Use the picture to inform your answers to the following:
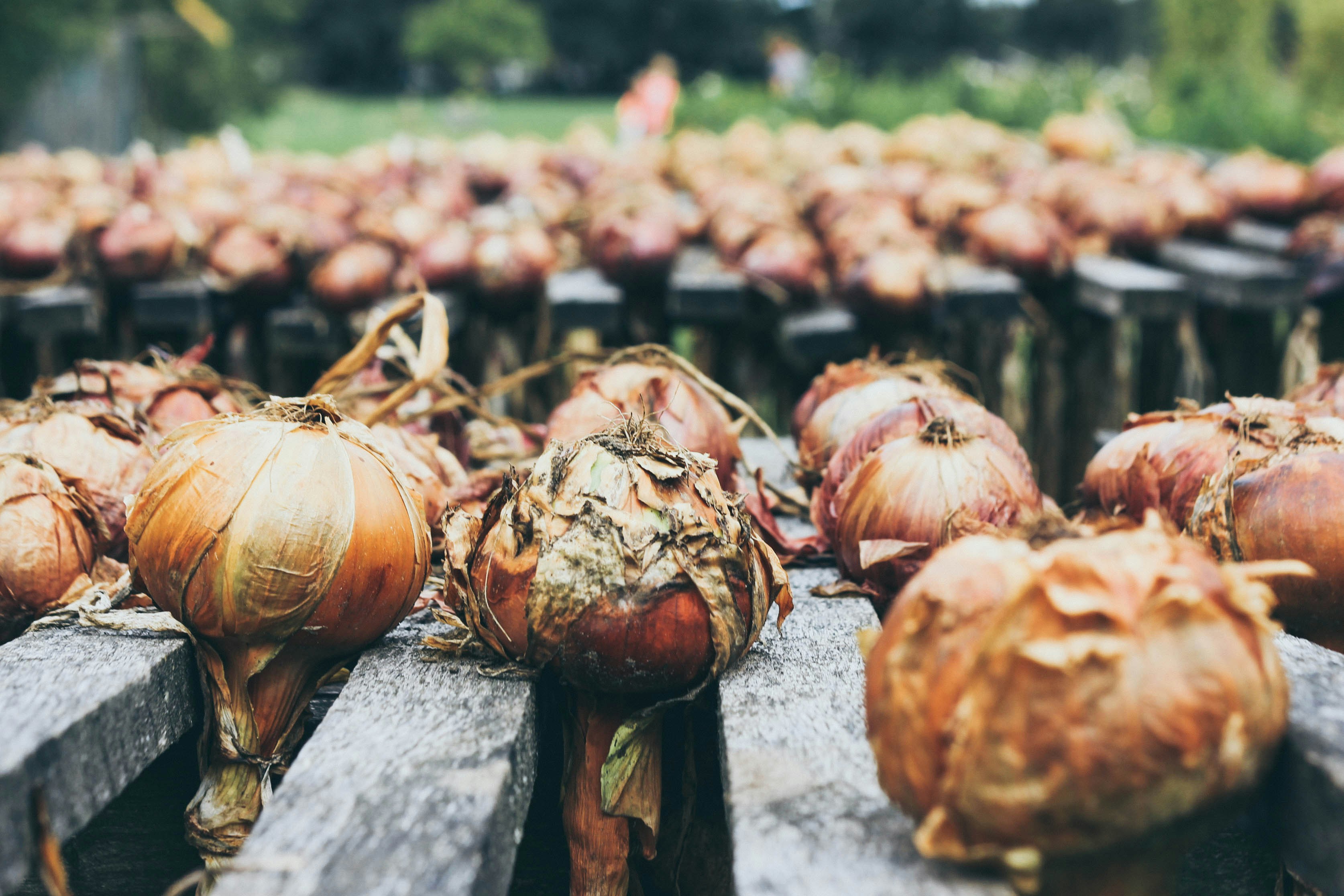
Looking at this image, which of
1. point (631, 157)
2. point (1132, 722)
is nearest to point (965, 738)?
point (1132, 722)

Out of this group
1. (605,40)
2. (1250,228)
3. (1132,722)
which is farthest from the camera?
(605,40)

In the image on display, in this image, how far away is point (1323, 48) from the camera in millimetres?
12406

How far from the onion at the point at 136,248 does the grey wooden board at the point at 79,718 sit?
268cm

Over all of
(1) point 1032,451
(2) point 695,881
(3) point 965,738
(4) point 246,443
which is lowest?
(1) point 1032,451

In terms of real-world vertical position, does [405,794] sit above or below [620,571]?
below

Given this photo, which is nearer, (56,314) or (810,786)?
(810,786)

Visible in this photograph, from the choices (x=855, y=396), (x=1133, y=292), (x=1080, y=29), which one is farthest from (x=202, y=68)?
(x=1080, y=29)

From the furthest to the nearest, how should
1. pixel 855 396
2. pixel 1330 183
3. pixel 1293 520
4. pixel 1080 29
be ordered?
1. pixel 1080 29
2. pixel 1330 183
3. pixel 855 396
4. pixel 1293 520

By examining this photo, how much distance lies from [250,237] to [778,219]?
6.07 feet

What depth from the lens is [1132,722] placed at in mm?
742

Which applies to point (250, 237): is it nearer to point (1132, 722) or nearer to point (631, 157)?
point (631, 157)

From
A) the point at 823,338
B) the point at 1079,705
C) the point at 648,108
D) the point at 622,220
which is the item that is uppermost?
the point at 648,108

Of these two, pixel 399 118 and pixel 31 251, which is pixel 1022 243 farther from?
pixel 399 118

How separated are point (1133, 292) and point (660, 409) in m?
2.21
